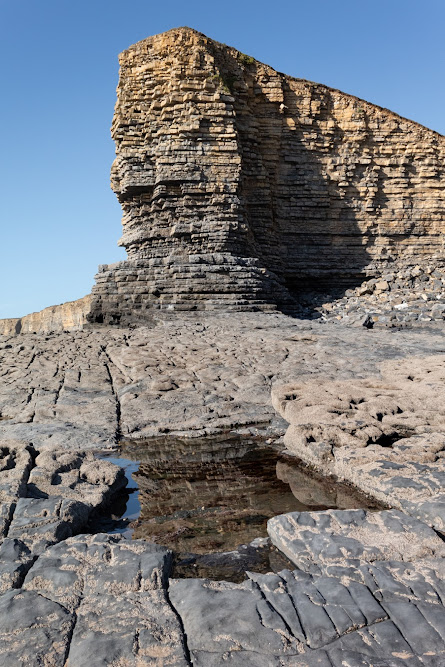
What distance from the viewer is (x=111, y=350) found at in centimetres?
842

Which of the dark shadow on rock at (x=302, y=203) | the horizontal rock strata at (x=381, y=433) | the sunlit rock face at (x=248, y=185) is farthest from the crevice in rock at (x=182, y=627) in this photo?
the dark shadow on rock at (x=302, y=203)

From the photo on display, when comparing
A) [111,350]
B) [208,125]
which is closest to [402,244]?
[208,125]

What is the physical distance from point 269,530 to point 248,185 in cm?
1474

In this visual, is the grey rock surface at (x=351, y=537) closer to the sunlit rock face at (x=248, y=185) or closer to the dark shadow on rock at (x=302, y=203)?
the sunlit rock face at (x=248, y=185)

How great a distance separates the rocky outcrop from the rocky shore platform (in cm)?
1064

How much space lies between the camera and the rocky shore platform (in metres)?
1.92

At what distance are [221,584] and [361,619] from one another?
1.99ft

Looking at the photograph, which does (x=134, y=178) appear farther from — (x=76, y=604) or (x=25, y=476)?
(x=76, y=604)

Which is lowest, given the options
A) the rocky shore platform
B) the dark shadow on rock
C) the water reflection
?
A: the water reflection

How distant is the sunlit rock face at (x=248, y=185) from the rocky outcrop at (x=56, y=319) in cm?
383

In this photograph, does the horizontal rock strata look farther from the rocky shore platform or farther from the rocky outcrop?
the rocky outcrop

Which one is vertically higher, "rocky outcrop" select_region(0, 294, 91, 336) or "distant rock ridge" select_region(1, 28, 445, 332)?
"distant rock ridge" select_region(1, 28, 445, 332)

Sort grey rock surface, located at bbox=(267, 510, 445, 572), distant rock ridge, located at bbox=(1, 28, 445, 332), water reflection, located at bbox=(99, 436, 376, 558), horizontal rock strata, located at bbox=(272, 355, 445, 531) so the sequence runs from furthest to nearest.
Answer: distant rock ridge, located at bbox=(1, 28, 445, 332), horizontal rock strata, located at bbox=(272, 355, 445, 531), water reflection, located at bbox=(99, 436, 376, 558), grey rock surface, located at bbox=(267, 510, 445, 572)

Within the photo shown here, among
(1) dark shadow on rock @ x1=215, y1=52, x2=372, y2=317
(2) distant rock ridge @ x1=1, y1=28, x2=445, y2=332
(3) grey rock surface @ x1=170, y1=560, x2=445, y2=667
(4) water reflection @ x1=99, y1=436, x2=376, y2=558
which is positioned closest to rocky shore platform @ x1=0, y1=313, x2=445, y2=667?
(3) grey rock surface @ x1=170, y1=560, x2=445, y2=667
